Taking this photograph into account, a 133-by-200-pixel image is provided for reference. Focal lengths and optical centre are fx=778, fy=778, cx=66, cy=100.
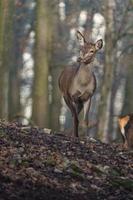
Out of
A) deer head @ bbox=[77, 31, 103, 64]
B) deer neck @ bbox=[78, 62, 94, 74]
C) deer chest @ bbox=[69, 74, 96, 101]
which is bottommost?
deer chest @ bbox=[69, 74, 96, 101]

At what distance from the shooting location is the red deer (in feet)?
42.5

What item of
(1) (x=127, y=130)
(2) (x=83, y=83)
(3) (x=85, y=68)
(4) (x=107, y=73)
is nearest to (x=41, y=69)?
(4) (x=107, y=73)

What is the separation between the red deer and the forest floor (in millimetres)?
326

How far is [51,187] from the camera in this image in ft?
32.0

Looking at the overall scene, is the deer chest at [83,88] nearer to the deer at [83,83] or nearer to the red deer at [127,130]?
the deer at [83,83]

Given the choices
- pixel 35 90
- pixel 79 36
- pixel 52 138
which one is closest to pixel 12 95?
pixel 35 90

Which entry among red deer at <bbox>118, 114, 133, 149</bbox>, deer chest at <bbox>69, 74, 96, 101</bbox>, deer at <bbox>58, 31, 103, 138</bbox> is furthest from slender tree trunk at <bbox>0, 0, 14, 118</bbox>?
red deer at <bbox>118, 114, 133, 149</bbox>

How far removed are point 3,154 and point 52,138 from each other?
208 cm

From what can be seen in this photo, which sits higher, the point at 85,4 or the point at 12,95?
the point at 85,4

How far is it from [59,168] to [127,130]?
265cm

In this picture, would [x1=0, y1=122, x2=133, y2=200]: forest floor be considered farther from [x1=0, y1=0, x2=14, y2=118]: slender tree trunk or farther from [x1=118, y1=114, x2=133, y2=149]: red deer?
[x1=0, y1=0, x2=14, y2=118]: slender tree trunk

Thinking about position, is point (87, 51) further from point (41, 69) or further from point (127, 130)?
point (41, 69)

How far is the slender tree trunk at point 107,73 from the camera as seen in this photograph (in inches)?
867

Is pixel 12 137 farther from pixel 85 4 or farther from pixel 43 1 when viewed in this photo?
pixel 85 4
